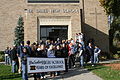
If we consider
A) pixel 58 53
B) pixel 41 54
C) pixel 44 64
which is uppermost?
pixel 41 54

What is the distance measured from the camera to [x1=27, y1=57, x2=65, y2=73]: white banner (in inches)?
537

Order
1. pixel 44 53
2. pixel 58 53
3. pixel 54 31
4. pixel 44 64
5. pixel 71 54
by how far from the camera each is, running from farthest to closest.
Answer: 1. pixel 54 31
2. pixel 71 54
3. pixel 58 53
4. pixel 44 53
5. pixel 44 64

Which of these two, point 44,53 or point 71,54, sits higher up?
point 44,53

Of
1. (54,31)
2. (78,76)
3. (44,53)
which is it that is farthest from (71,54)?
(54,31)

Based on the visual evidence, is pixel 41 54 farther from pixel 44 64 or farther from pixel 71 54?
pixel 71 54

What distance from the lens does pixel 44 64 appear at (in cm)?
1426

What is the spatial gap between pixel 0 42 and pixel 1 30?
1750 mm

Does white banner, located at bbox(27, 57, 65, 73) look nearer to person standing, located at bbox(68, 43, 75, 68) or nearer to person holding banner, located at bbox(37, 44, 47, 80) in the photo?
person holding banner, located at bbox(37, 44, 47, 80)

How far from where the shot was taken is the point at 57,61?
1504cm

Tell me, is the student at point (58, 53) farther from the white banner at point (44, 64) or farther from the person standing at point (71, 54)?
the person standing at point (71, 54)

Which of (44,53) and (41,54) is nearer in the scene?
(41,54)

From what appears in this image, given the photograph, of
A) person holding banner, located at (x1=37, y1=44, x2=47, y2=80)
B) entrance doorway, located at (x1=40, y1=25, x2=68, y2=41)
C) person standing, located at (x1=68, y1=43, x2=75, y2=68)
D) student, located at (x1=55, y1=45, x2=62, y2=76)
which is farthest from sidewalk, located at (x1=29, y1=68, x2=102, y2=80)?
entrance doorway, located at (x1=40, y1=25, x2=68, y2=41)

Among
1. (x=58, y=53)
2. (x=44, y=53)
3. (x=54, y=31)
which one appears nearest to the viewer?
(x=44, y=53)

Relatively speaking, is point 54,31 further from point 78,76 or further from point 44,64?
point 44,64
